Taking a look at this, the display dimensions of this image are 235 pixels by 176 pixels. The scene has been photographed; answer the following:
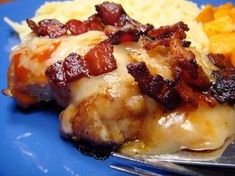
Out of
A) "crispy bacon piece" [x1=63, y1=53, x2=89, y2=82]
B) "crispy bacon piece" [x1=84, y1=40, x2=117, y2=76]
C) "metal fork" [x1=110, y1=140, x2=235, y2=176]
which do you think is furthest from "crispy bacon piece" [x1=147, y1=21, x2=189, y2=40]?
"metal fork" [x1=110, y1=140, x2=235, y2=176]

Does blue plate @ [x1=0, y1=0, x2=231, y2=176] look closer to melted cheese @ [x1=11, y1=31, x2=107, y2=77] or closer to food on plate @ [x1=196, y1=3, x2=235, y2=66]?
melted cheese @ [x1=11, y1=31, x2=107, y2=77]

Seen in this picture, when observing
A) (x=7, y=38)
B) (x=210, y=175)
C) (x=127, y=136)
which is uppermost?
(x=7, y=38)

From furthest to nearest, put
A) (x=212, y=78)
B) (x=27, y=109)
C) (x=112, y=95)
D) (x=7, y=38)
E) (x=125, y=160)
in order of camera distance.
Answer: (x=7, y=38) → (x=27, y=109) → (x=212, y=78) → (x=112, y=95) → (x=125, y=160)

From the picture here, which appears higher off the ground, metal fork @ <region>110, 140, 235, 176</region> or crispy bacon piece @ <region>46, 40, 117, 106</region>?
crispy bacon piece @ <region>46, 40, 117, 106</region>

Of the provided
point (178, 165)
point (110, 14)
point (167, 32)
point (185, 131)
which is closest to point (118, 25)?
point (110, 14)

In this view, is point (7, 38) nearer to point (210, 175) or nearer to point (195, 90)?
point (195, 90)

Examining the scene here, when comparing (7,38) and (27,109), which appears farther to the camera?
(7,38)

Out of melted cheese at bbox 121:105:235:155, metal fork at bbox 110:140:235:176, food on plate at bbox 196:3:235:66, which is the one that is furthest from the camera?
food on plate at bbox 196:3:235:66

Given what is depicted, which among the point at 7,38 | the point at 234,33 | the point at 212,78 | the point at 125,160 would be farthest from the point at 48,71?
the point at 234,33

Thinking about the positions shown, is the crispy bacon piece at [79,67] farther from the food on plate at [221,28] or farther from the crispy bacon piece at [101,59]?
the food on plate at [221,28]
